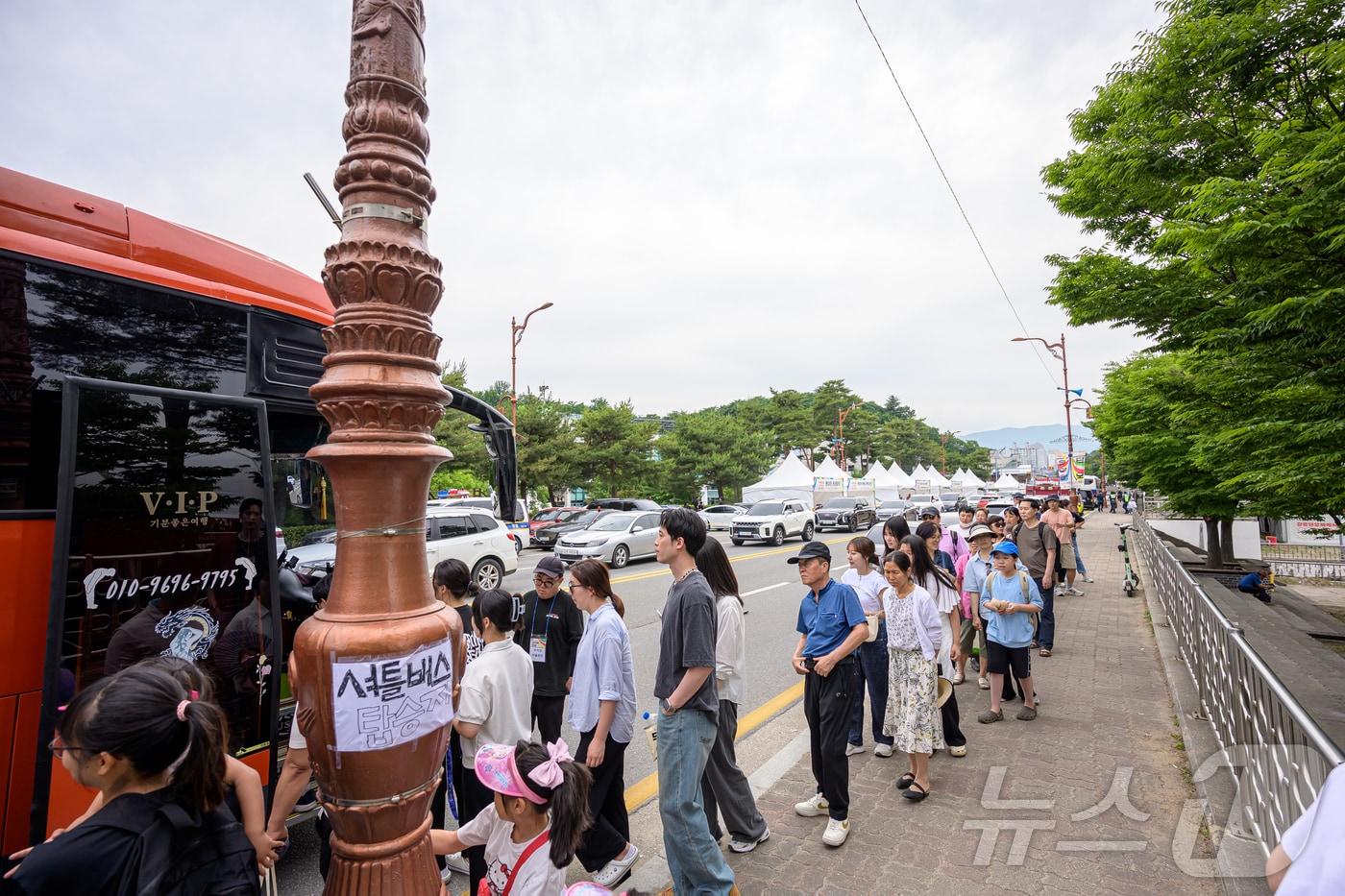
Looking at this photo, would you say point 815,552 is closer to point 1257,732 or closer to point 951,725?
point 951,725

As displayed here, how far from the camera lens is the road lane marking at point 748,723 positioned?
4472 millimetres

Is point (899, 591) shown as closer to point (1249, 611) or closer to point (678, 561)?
point (678, 561)

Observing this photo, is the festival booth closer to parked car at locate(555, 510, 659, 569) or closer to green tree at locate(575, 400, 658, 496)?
green tree at locate(575, 400, 658, 496)

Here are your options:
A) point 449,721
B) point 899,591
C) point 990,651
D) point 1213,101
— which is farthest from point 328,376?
point 1213,101

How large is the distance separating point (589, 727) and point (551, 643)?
695 mm

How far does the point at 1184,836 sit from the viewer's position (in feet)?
12.2

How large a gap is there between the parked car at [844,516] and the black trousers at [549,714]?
2539 cm

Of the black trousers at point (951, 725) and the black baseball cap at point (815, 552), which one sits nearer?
the black baseball cap at point (815, 552)

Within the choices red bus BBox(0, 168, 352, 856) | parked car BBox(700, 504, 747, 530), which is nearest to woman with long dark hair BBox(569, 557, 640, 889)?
red bus BBox(0, 168, 352, 856)

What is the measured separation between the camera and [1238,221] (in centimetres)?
421

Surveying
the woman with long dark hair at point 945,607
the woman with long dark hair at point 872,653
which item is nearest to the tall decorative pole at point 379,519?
the woman with long dark hair at point 872,653

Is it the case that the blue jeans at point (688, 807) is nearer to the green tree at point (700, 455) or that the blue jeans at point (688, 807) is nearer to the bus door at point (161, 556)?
the bus door at point (161, 556)

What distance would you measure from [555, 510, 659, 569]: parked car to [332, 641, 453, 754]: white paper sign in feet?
47.2

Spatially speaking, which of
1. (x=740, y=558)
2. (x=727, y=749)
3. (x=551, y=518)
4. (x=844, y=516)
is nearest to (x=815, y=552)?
(x=727, y=749)
